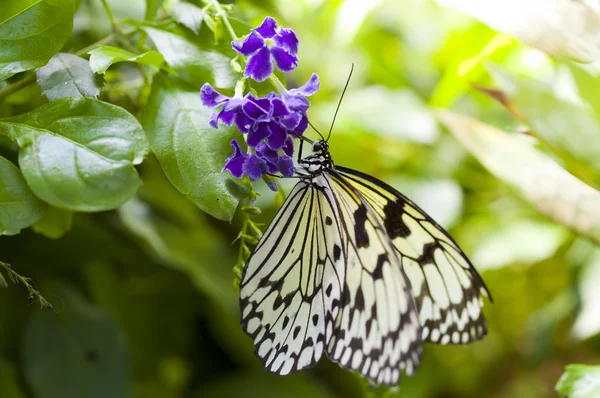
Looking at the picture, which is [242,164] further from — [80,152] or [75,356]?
[75,356]

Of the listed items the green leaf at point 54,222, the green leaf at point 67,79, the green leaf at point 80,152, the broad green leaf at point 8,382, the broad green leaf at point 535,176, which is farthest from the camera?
the broad green leaf at point 8,382

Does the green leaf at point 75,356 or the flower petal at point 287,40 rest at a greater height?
the flower petal at point 287,40

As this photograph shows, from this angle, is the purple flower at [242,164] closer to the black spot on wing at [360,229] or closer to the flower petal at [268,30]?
the flower petal at [268,30]

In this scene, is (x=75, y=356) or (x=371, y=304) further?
(x=75, y=356)

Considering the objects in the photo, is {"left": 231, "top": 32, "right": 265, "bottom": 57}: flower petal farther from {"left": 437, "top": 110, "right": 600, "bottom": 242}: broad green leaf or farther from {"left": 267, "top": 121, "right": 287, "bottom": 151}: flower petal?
{"left": 437, "top": 110, "right": 600, "bottom": 242}: broad green leaf

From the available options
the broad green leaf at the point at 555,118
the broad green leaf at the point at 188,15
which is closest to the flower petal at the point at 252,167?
the broad green leaf at the point at 188,15


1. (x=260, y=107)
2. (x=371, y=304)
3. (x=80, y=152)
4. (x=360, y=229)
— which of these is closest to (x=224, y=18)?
(x=260, y=107)
